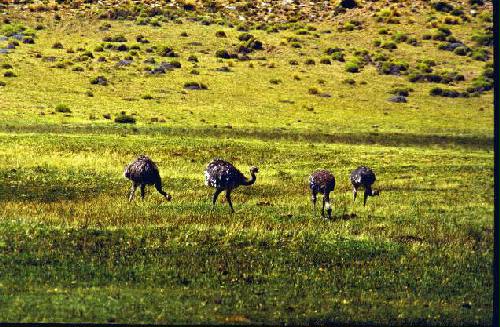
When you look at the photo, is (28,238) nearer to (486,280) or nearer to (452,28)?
(486,280)

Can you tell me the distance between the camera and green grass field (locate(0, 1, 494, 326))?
18891 millimetres

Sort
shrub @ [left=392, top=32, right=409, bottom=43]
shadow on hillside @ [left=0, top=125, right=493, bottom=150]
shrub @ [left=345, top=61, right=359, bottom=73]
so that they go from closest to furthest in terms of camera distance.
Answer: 1. shadow on hillside @ [left=0, top=125, right=493, bottom=150]
2. shrub @ [left=345, top=61, right=359, bottom=73]
3. shrub @ [left=392, top=32, right=409, bottom=43]

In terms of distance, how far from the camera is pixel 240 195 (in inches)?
1382

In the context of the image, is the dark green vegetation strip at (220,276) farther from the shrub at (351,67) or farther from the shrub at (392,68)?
the shrub at (392,68)

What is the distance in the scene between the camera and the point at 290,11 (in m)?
134

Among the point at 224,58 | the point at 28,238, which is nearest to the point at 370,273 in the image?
the point at 28,238

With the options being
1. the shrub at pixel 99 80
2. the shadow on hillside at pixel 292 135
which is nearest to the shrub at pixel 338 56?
the shrub at pixel 99 80

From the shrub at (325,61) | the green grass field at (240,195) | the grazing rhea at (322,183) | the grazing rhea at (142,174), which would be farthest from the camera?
the shrub at (325,61)

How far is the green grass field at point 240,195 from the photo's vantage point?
744 inches

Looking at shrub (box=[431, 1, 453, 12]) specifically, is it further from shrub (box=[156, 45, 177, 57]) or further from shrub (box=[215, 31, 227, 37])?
shrub (box=[156, 45, 177, 57])

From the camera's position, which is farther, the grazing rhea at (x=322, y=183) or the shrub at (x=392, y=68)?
the shrub at (x=392, y=68)

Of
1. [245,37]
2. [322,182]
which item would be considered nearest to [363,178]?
[322,182]

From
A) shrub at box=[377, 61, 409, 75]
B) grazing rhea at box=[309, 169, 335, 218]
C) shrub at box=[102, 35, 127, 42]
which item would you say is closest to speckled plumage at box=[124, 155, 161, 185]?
grazing rhea at box=[309, 169, 335, 218]

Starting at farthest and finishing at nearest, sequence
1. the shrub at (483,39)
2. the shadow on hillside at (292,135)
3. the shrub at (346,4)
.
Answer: the shrub at (346,4) < the shrub at (483,39) < the shadow on hillside at (292,135)
